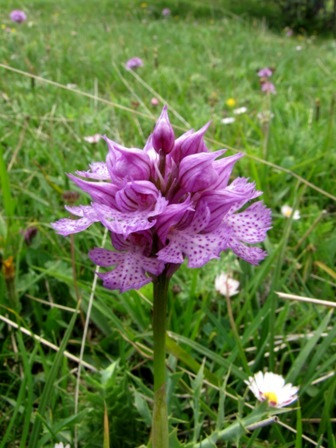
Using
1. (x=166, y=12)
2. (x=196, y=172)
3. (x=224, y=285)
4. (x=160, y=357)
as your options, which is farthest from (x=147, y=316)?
(x=166, y=12)

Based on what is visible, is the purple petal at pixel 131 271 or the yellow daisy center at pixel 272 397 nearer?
the purple petal at pixel 131 271

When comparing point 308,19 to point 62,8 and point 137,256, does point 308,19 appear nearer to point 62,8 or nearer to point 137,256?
point 62,8

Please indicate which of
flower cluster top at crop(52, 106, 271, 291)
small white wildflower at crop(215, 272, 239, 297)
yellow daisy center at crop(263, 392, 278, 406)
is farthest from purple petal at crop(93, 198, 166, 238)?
small white wildflower at crop(215, 272, 239, 297)

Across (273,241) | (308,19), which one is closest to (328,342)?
(273,241)

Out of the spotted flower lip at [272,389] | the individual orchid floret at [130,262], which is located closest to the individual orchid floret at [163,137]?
the individual orchid floret at [130,262]

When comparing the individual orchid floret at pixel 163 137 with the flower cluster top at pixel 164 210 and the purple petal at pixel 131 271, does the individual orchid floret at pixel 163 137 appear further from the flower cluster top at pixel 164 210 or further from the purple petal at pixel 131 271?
the purple petal at pixel 131 271

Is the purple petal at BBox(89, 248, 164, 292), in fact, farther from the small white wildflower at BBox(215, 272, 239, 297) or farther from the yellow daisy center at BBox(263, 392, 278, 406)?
the small white wildflower at BBox(215, 272, 239, 297)
